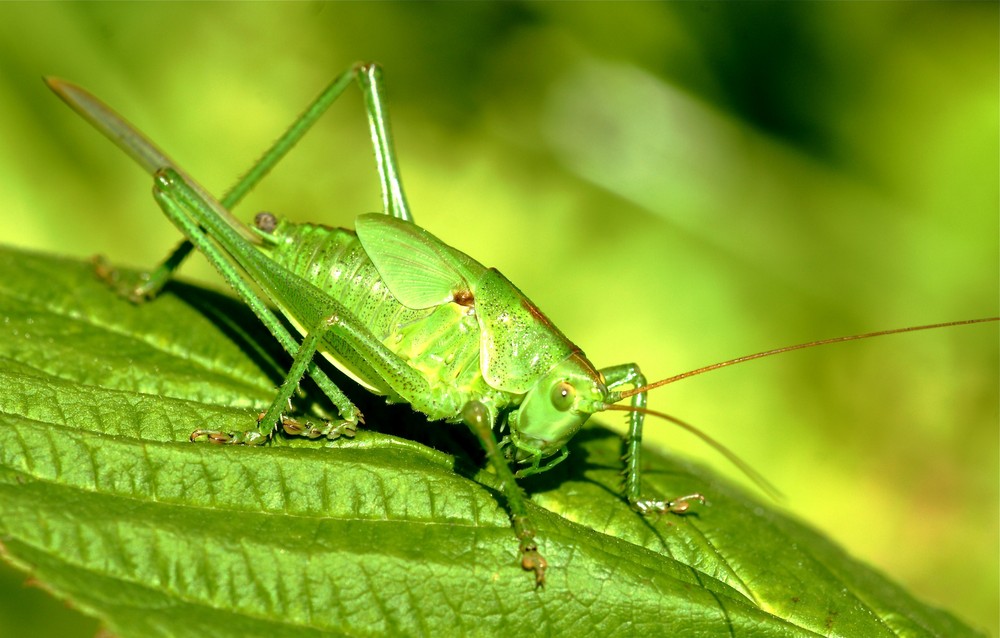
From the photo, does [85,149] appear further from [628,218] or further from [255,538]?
[255,538]

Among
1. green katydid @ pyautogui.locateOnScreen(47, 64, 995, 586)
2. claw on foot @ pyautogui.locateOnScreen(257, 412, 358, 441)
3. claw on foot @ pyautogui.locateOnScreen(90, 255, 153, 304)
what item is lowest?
claw on foot @ pyautogui.locateOnScreen(90, 255, 153, 304)

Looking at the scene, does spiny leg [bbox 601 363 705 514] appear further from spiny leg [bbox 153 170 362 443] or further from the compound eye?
spiny leg [bbox 153 170 362 443]

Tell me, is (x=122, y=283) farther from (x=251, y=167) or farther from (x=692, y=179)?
(x=692, y=179)

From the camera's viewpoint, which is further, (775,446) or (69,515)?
(775,446)

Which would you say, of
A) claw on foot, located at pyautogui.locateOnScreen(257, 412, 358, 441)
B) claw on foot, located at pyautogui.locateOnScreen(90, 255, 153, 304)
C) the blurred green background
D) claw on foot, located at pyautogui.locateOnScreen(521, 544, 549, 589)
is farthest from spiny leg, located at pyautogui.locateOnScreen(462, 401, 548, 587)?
the blurred green background

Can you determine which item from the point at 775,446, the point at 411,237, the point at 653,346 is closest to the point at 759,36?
the point at 653,346

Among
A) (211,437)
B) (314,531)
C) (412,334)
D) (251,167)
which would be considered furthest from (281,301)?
(314,531)
